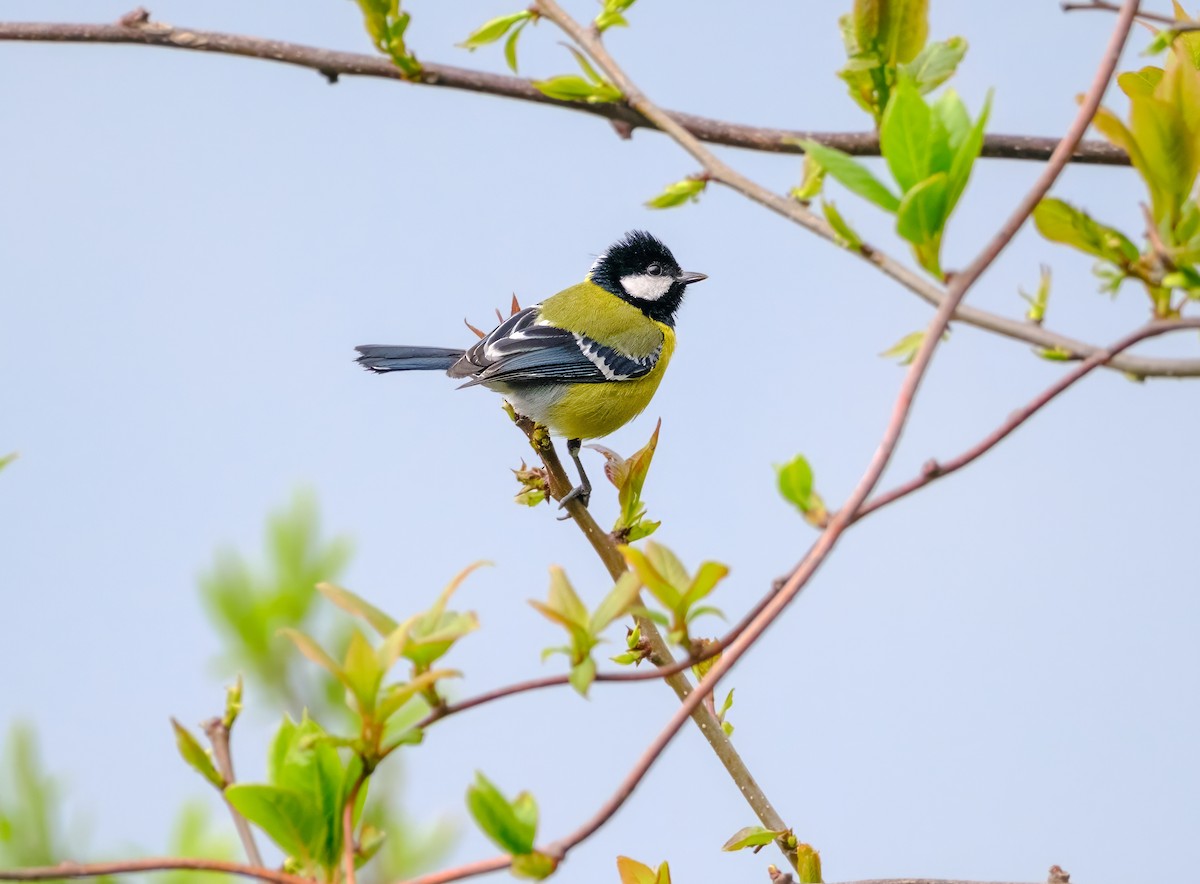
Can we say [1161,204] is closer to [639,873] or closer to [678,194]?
[678,194]

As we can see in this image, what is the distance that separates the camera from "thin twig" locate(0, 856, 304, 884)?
1.58 ft

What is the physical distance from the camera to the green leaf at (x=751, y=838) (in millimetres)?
805

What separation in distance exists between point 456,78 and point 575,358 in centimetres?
110

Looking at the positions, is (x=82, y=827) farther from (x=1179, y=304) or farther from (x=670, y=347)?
(x=670, y=347)

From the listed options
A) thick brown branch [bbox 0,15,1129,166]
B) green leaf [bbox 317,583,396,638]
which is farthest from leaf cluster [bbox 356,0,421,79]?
green leaf [bbox 317,583,396,638]

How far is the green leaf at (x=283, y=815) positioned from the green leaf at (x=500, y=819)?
0.08m

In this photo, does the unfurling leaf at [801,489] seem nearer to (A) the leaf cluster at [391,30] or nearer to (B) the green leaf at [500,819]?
(B) the green leaf at [500,819]

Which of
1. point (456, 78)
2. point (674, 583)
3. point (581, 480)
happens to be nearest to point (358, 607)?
point (674, 583)

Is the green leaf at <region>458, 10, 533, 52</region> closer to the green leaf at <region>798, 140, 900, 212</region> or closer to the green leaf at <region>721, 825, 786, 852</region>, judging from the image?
the green leaf at <region>798, 140, 900, 212</region>

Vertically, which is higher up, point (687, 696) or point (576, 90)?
point (576, 90)

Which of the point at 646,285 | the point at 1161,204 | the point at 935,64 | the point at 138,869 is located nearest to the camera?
the point at 138,869

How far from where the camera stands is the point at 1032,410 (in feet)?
1.74

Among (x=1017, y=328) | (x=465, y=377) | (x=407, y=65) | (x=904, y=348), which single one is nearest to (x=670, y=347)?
(x=465, y=377)

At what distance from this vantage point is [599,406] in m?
2.01
